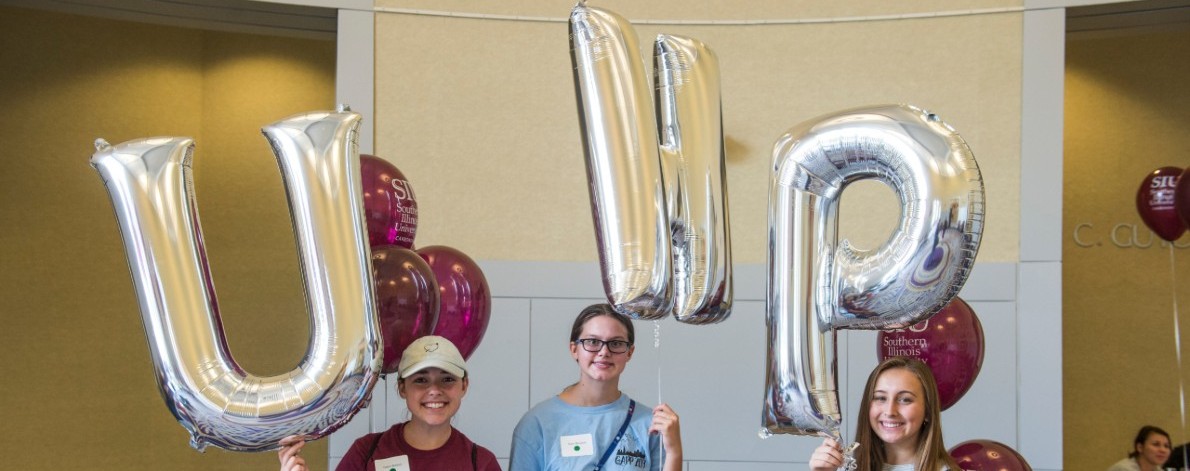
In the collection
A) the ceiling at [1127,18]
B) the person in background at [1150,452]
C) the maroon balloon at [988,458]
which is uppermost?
the ceiling at [1127,18]

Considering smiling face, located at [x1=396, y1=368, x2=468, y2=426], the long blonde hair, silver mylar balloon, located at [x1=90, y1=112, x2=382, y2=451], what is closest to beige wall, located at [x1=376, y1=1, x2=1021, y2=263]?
the long blonde hair

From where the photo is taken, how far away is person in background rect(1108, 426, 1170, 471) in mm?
5609

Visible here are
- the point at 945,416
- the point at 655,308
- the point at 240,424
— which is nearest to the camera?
the point at 240,424

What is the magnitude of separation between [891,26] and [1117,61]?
267cm

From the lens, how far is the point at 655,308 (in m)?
1.45

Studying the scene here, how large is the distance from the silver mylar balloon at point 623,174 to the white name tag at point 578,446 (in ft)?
5.00

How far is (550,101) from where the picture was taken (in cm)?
552

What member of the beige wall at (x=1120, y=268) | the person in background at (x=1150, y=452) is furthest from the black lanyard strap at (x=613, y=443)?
the beige wall at (x=1120, y=268)

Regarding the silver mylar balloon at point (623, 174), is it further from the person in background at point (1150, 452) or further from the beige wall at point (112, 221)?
the beige wall at point (112, 221)

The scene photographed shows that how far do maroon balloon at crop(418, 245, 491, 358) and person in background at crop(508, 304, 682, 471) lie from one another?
26.0 inches

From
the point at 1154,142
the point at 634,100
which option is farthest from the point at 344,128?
the point at 1154,142

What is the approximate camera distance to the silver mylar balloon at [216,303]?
50.1 inches

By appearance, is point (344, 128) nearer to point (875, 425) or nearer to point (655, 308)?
point (655, 308)

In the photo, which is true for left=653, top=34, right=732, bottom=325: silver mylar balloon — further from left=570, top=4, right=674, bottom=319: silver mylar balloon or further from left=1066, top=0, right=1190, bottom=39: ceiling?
left=1066, top=0, right=1190, bottom=39: ceiling
